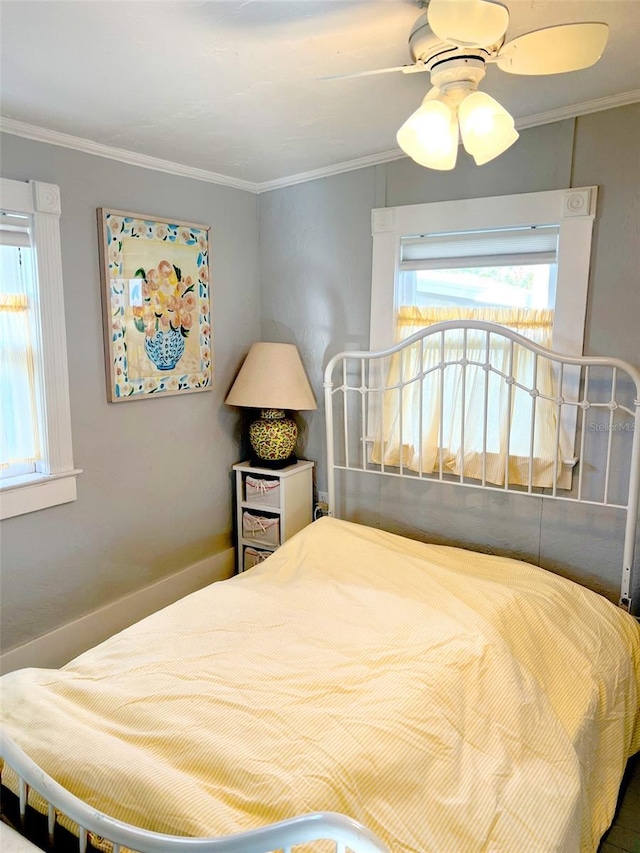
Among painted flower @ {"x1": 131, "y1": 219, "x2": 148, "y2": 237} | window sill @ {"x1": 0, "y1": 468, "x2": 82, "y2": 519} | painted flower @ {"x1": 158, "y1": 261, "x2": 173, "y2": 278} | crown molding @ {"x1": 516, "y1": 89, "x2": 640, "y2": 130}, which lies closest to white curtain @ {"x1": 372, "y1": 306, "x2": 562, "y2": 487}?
crown molding @ {"x1": 516, "y1": 89, "x2": 640, "y2": 130}

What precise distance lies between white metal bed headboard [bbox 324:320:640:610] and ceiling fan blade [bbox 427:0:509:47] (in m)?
1.31

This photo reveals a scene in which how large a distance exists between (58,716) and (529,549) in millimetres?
1899

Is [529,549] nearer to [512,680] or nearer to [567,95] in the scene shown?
[512,680]

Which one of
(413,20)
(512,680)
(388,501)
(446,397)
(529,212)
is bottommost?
(512,680)

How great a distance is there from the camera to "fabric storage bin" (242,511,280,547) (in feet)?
10.1

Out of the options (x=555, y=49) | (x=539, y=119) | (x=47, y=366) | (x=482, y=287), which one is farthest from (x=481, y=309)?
(x=47, y=366)

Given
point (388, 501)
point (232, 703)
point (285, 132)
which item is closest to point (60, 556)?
point (232, 703)

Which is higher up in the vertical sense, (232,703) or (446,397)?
(446,397)

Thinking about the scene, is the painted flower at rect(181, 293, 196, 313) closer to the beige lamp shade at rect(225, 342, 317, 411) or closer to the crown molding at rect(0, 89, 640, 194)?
the beige lamp shade at rect(225, 342, 317, 411)

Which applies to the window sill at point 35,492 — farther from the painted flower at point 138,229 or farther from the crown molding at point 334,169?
the crown molding at point 334,169

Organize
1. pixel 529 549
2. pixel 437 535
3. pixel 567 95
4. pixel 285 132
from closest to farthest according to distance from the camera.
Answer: pixel 567 95 → pixel 285 132 → pixel 529 549 → pixel 437 535

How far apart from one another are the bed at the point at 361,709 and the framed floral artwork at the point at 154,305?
1.02 meters

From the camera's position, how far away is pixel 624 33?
1.60 m

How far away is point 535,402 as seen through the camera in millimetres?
2412
